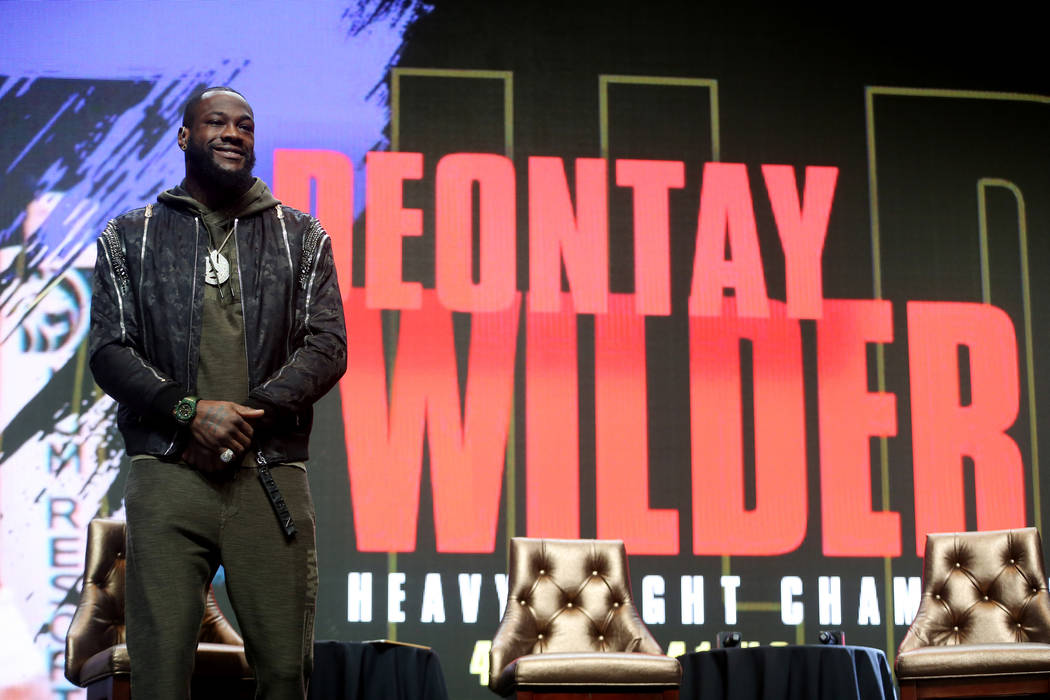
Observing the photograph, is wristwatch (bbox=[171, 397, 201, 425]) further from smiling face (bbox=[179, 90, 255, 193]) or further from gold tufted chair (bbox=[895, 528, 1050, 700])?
gold tufted chair (bbox=[895, 528, 1050, 700])

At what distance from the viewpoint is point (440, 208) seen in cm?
523

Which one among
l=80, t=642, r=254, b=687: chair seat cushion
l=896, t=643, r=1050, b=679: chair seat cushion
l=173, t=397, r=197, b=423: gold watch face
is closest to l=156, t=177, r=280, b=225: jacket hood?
l=173, t=397, r=197, b=423: gold watch face

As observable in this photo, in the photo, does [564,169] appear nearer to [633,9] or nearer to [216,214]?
[633,9]

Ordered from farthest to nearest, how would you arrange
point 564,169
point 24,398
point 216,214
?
point 564,169 → point 24,398 → point 216,214

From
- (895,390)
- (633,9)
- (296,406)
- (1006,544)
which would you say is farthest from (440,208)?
(296,406)

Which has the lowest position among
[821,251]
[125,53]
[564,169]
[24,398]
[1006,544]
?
[1006,544]

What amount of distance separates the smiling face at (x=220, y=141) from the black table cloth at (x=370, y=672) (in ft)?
4.98

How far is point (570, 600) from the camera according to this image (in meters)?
4.29

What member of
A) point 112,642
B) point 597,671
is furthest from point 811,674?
point 112,642

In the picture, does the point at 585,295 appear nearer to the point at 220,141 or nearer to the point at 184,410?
the point at 220,141

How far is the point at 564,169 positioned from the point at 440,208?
0.60 metres

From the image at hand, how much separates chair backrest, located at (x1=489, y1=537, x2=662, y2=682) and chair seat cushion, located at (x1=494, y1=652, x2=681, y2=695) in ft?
1.74

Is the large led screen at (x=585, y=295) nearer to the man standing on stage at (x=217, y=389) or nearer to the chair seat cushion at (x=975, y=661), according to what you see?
the chair seat cushion at (x=975, y=661)

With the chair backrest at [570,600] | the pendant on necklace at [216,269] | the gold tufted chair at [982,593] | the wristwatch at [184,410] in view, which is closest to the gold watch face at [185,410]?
the wristwatch at [184,410]
